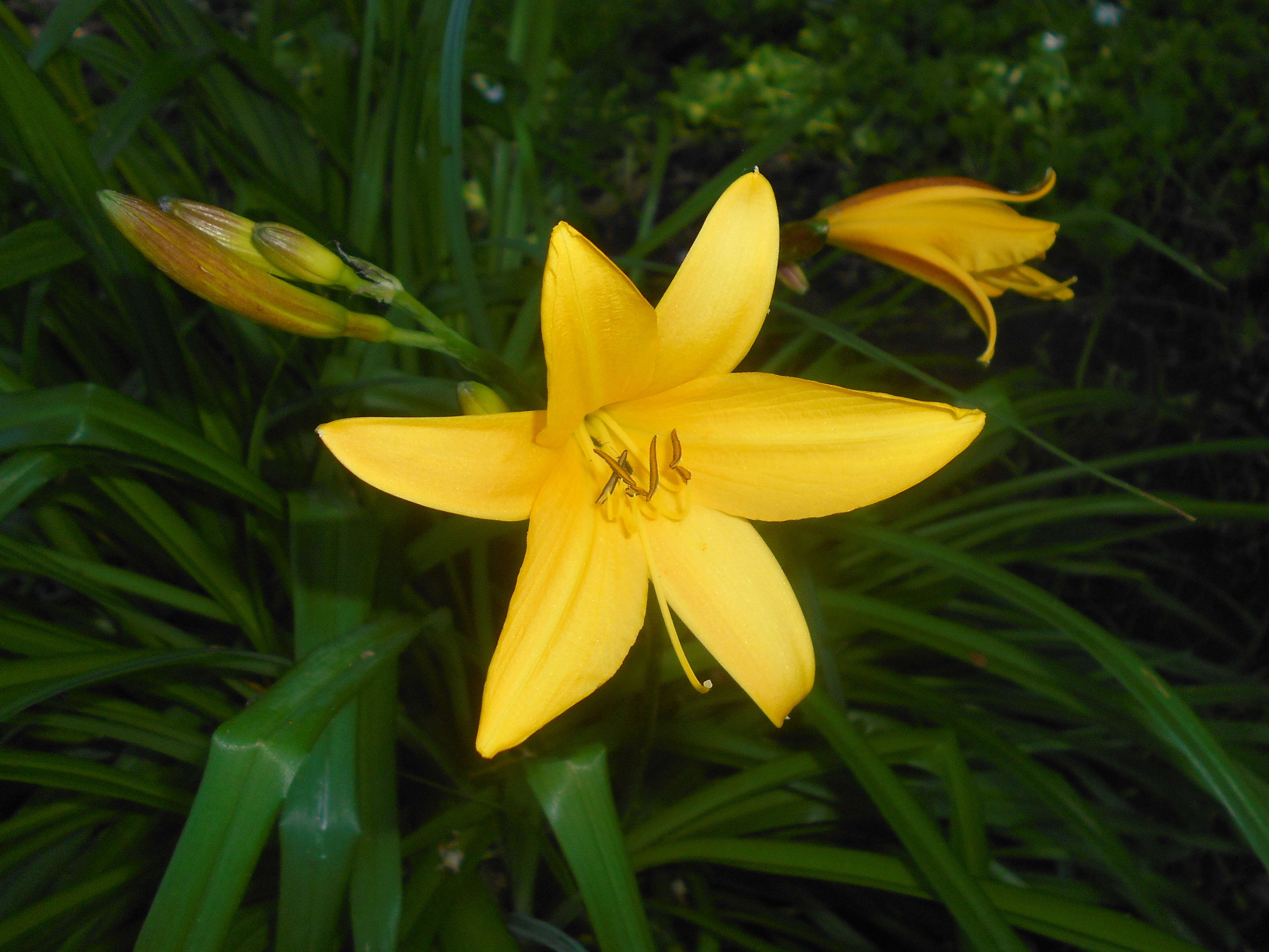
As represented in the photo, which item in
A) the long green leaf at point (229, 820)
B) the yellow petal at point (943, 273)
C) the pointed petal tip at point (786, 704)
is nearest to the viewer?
the long green leaf at point (229, 820)

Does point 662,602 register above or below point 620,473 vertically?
below

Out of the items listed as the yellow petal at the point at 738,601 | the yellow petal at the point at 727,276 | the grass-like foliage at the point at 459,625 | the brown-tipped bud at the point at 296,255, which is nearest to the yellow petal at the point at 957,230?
the grass-like foliage at the point at 459,625

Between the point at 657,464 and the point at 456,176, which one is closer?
the point at 657,464

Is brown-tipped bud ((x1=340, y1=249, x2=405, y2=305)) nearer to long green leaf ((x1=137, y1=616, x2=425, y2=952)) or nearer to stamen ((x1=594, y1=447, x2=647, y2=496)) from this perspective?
stamen ((x1=594, y1=447, x2=647, y2=496))

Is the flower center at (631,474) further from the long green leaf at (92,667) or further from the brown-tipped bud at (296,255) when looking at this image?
the long green leaf at (92,667)

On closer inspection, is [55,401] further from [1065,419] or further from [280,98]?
[1065,419]

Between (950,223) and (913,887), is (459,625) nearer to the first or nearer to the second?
(913,887)

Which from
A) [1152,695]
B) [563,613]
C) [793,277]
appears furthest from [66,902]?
[1152,695]
